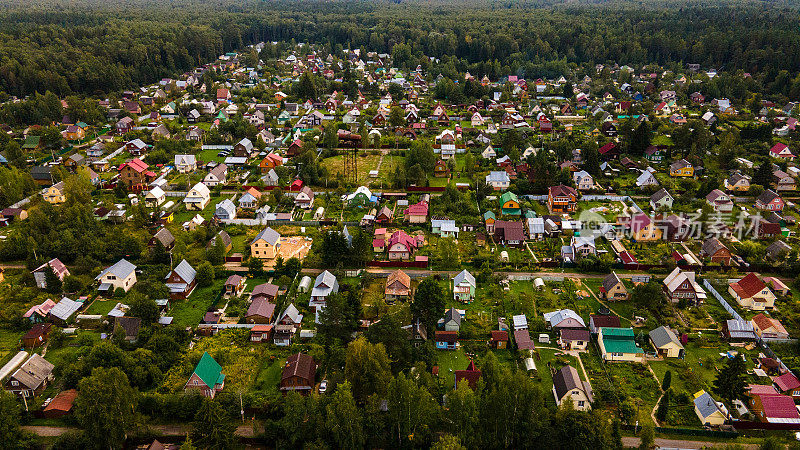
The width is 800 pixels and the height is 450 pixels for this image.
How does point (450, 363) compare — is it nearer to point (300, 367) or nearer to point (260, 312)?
point (300, 367)

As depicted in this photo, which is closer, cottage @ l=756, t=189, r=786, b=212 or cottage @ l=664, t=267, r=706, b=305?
cottage @ l=664, t=267, r=706, b=305

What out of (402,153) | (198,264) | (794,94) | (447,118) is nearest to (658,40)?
(794,94)

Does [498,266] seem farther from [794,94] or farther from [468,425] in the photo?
[794,94]

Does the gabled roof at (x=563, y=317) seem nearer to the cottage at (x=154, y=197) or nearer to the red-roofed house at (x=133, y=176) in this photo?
the cottage at (x=154, y=197)

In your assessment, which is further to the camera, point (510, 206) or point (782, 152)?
point (782, 152)

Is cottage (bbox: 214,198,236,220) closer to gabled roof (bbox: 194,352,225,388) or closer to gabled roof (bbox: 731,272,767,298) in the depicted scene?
gabled roof (bbox: 194,352,225,388)

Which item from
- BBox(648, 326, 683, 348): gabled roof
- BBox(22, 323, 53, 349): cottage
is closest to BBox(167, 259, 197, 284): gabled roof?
BBox(22, 323, 53, 349): cottage

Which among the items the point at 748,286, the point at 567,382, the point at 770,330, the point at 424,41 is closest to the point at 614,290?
the point at 748,286
